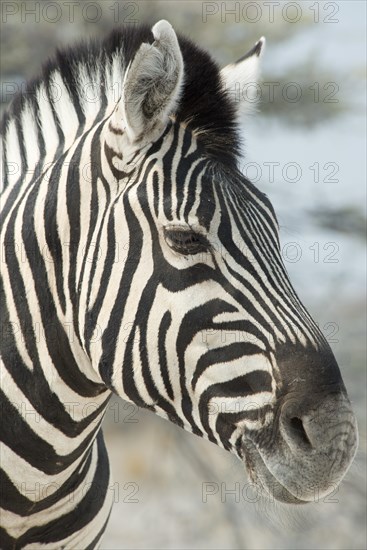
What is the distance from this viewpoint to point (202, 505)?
43.0 ft

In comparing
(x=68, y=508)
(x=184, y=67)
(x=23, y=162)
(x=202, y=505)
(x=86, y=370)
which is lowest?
(x=202, y=505)

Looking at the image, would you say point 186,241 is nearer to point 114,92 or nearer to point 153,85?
point 153,85

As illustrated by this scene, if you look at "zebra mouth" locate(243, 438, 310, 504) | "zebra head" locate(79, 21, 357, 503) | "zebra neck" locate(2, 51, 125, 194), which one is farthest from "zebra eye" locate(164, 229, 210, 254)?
"zebra neck" locate(2, 51, 125, 194)

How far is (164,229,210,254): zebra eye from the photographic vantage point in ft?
12.7

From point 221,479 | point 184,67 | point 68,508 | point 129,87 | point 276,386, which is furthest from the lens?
point 221,479

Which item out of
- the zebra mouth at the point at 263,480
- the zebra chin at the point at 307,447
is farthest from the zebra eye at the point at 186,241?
the zebra mouth at the point at 263,480

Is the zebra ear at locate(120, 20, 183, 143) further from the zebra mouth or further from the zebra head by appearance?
the zebra mouth

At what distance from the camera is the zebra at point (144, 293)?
369cm

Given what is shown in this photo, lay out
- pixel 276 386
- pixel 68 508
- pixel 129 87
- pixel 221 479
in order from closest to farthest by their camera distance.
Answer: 1. pixel 276 386
2. pixel 129 87
3. pixel 68 508
4. pixel 221 479

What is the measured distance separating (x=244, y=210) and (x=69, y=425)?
4.83ft

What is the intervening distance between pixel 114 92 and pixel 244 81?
72cm

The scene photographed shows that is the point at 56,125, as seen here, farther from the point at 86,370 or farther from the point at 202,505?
the point at 202,505

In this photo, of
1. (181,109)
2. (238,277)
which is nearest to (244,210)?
(238,277)

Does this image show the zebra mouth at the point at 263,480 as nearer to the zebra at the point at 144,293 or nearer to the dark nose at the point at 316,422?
the zebra at the point at 144,293
